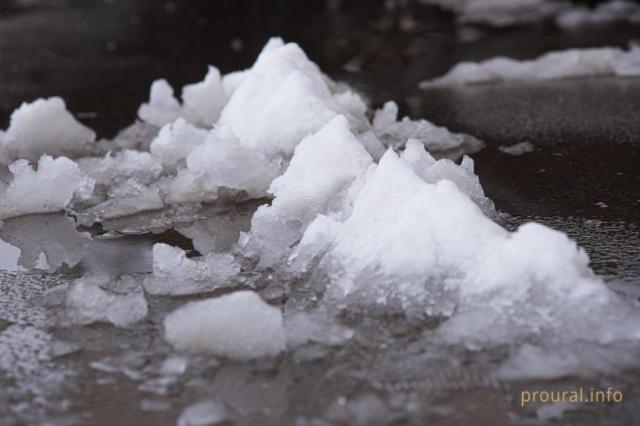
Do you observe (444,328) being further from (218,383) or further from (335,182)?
(335,182)

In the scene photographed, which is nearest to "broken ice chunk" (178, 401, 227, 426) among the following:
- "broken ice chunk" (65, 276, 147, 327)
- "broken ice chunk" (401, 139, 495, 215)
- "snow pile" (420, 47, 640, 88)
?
"broken ice chunk" (65, 276, 147, 327)

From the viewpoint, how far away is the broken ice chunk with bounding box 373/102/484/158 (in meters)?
2.85

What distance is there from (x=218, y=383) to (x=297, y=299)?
339mm

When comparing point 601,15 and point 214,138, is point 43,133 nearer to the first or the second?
point 214,138

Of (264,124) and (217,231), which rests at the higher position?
(264,124)

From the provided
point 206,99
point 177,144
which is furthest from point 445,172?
point 206,99

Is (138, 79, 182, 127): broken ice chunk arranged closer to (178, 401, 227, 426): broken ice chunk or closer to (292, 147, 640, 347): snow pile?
(292, 147, 640, 347): snow pile

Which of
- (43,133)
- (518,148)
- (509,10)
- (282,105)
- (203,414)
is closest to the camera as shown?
(203,414)

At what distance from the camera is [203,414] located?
4.62 feet

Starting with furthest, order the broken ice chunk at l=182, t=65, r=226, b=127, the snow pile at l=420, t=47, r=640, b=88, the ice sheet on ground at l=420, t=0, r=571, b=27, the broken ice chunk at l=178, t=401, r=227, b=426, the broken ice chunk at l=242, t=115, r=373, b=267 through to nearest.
Answer: the ice sheet on ground at l=420, t=0, r=571, b=27
the snow pile at l=420, t=47, r=640, b=88
the broken ice chunk at l=182, t=65, r=226, b=127
the broken ice chunk at l=242, t=115, r=373, b=267
the broken ice chunk at l=178, t=401, r=227, b=426

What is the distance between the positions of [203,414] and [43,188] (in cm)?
127

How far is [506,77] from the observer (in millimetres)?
3852

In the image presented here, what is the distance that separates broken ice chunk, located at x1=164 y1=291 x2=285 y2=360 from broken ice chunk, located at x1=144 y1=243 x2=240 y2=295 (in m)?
0.24

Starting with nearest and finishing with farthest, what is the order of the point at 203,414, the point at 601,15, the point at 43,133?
the point at 203,414, the point at 43,133, the point at 601,15
